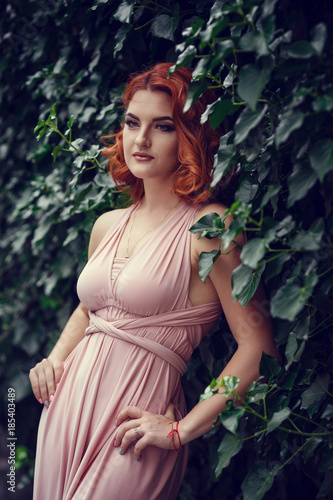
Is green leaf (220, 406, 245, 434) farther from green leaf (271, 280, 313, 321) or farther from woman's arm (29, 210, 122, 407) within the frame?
woman's arm (29, 210, 122, 407)

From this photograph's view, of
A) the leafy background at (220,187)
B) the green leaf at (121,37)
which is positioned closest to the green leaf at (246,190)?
the leafy background at (220,187)

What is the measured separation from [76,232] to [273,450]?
1.14 m

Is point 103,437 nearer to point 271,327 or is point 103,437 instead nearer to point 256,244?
point 271,327

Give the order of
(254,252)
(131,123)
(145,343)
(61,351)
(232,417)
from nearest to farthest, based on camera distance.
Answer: (254,252)
(232,417)
(145,343)
(131,123)
(61,351)

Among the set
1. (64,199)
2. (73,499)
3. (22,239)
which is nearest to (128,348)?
(73,499)

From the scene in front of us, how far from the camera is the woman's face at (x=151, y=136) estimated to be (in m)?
Answer: 1.55

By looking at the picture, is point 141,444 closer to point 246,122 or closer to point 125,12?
point 246,122

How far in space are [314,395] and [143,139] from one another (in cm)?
82

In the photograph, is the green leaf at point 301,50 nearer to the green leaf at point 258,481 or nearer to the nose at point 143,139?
the nose at point 143,139

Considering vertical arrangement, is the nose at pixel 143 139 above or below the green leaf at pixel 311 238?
above

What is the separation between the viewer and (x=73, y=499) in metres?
1.46

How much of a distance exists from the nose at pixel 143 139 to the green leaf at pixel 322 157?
0.60m

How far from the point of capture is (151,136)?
1562mm

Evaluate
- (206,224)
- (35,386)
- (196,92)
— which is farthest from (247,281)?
(35,386)
